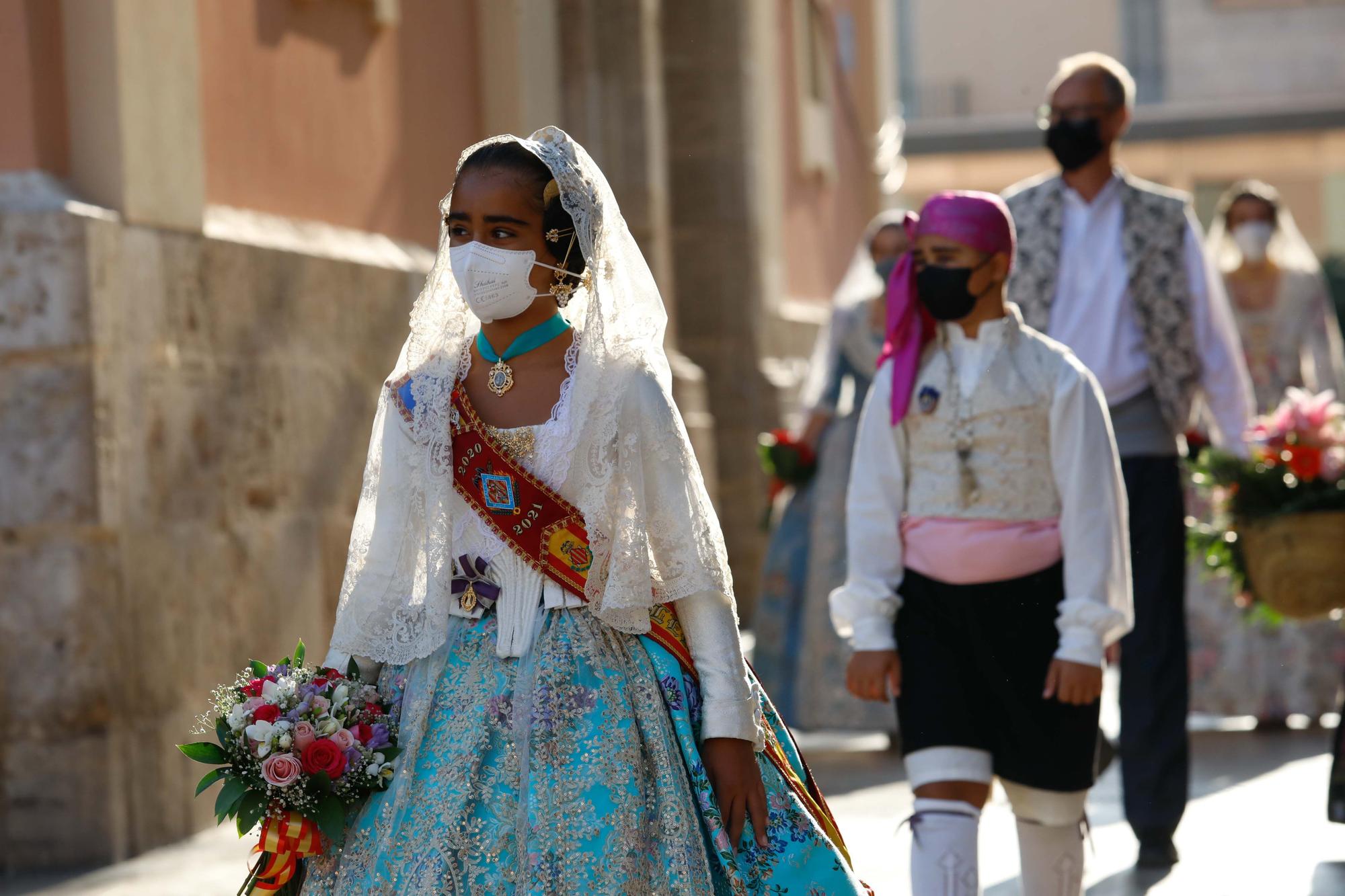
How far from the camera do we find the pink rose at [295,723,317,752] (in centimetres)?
334

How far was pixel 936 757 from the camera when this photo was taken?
4504mm

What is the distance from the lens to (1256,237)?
9711mm

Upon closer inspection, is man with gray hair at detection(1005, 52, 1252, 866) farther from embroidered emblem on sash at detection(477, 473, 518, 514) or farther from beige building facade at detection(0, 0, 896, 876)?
embroidered emblem on sash at detection(477, 473, 518, 514)

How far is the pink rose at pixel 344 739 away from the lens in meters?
3.34

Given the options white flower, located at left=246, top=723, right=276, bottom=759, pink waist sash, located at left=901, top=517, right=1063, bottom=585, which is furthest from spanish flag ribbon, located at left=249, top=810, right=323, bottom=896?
pink waist sash, located at left=901, top=517, right=1063, bottom=585

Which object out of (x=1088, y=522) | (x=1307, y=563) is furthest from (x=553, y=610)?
(x=1307, y=563)

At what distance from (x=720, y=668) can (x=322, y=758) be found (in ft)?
2.23

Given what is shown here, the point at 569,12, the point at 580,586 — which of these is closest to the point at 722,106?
the point at 569,12

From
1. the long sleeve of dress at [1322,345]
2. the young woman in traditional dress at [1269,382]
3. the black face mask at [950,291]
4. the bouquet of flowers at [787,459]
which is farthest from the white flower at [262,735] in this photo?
the long sleeve of dress at [1322,345]

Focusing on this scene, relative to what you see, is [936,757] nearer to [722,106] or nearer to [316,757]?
[316,757]

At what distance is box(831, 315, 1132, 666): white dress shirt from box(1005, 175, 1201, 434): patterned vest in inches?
58.8

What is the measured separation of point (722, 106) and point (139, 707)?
817 cm

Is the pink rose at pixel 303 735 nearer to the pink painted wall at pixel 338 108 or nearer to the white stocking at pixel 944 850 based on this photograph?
the white stocking at pixel 944 850

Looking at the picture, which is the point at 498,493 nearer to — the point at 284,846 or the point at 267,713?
the point at 267,713
